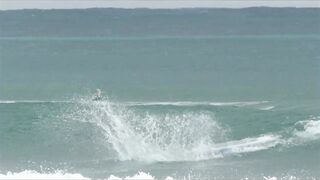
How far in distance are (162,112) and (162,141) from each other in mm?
8886

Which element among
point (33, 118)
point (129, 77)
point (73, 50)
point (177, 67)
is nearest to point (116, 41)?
point (73, 50)

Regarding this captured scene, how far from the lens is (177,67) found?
65750mm

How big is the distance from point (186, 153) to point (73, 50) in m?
62.1

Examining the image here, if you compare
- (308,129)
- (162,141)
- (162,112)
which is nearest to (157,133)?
(162,141)

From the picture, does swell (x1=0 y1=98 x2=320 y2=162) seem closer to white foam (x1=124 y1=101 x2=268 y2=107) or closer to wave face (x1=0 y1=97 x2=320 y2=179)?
wave face (x1=0 y1=97 x2=320 y2=179)

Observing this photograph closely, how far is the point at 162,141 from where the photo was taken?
3123cm

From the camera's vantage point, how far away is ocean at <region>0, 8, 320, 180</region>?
2958cm

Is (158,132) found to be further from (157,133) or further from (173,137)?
(173,137)

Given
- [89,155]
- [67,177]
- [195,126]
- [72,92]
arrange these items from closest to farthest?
1. [67,177]
2. [89,155]
3. [195,126]
4. [72,92]

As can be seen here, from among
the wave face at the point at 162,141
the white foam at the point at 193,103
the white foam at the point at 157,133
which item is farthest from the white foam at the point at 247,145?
the white foam at the point at 193,103

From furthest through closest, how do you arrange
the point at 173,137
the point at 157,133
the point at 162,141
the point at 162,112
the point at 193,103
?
1. the point at 193,103
2. the point at 162,112
3. the point at 157,133
4. the point at 173,137
5. the point at 162,141

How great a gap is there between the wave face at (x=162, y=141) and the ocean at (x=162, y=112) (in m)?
0.04

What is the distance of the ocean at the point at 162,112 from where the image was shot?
2958cm

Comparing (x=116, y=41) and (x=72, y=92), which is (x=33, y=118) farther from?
(x=116, y=41)
